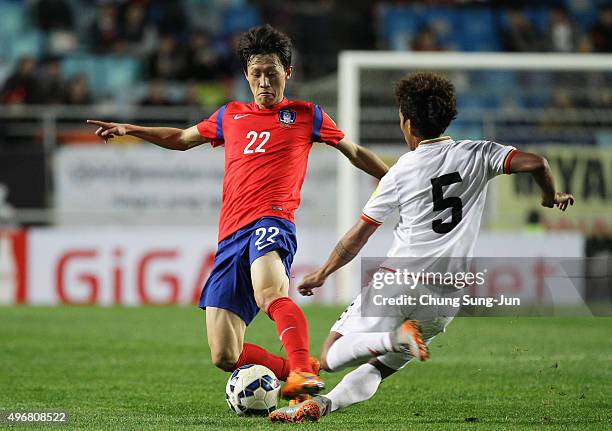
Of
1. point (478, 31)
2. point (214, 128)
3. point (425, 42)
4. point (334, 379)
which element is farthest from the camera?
point (478, 31)

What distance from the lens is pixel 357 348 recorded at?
216 inches

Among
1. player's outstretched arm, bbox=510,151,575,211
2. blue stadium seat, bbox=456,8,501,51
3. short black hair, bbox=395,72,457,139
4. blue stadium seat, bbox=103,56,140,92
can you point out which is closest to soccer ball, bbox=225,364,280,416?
short black hair, bbox=395,72,457,139

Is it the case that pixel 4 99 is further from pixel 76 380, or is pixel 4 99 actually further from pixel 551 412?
pixel 551 412

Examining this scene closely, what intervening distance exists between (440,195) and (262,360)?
1.65 metres

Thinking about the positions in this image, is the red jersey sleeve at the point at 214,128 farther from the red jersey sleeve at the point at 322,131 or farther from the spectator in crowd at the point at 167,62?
the spectator in crowd at the point at 167,62

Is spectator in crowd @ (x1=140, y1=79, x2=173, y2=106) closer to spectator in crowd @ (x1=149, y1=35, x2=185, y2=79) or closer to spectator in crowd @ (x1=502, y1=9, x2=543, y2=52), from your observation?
spectator in crowd @ (x1=149, y1=35, x2=185, y2=79)

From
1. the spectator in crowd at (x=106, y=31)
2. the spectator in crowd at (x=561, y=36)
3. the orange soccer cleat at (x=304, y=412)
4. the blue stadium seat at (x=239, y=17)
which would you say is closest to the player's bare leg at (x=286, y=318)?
the orange soccer cleat at (x=304, y=412)

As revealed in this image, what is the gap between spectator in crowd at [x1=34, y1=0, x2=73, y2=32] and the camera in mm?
19672

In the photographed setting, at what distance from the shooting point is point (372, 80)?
16188 mm

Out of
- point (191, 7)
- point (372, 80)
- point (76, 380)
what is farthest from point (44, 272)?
point (76, 380)

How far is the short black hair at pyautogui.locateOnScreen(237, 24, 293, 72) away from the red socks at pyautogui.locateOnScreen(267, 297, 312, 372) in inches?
55.1

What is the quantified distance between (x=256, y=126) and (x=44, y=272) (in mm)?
10058

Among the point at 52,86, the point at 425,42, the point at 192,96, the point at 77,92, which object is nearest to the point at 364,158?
the point at 77,92

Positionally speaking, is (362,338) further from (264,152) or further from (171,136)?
(171,136)
